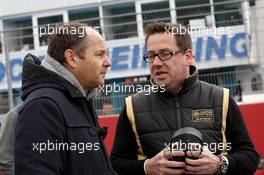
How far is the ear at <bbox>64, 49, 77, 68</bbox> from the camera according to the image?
7.11ft

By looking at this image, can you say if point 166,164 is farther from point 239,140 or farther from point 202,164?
point 239,140

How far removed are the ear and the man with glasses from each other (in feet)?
1.78

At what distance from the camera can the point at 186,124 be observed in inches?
98.0

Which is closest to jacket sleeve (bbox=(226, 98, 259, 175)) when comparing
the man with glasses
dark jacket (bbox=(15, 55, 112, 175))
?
the man with glasses

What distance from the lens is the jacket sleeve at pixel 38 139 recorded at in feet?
5.96

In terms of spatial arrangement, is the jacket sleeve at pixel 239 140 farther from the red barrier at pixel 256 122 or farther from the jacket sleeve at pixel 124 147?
the red barrier at pixel 256 122

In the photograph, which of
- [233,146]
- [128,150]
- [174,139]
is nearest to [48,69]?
[174,139]

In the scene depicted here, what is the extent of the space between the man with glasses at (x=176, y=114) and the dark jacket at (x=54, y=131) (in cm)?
44

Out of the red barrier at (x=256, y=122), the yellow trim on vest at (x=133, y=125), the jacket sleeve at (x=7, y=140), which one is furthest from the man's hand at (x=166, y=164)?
the red barrier at (x=256, y=122)

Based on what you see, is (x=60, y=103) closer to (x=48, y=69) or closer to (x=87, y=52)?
(x=48, y=69)

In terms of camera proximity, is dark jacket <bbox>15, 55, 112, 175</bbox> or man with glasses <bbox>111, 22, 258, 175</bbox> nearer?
dark jacket <bbox>15, 55, 112, 175</bbox>

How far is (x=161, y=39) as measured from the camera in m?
2.56

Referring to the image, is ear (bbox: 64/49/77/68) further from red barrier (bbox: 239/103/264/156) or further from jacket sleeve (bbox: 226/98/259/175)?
red barrier (bbox: 239/103/264/156)

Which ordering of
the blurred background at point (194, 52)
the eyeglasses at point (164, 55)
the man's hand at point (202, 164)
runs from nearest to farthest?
the man's hand at point (202, 164) → the eyeglasses at point (164, 55) → the blurred background at point (194, 52)
